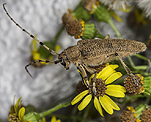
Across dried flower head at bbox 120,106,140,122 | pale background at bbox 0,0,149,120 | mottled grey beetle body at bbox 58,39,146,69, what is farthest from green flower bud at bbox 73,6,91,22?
dried flower head at bbox 120,106,140,122

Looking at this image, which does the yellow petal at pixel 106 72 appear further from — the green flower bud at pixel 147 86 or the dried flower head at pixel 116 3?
the dried flower head at pixel 116 3

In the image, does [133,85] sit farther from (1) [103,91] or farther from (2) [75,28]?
(2) [75,28]

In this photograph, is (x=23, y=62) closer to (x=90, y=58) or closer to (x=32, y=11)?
(x=32, y=11)

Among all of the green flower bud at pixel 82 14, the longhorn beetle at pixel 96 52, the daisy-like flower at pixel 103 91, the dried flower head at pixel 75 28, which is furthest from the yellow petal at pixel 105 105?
the green flower bud at pixel 82 14

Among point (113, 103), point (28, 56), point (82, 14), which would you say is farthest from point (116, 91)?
point (28, 56)

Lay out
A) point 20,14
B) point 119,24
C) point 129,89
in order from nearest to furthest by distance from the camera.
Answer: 1. point 129,89
2. point 20,14
3. point 119,24

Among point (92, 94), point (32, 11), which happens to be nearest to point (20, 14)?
point (32, 11)
